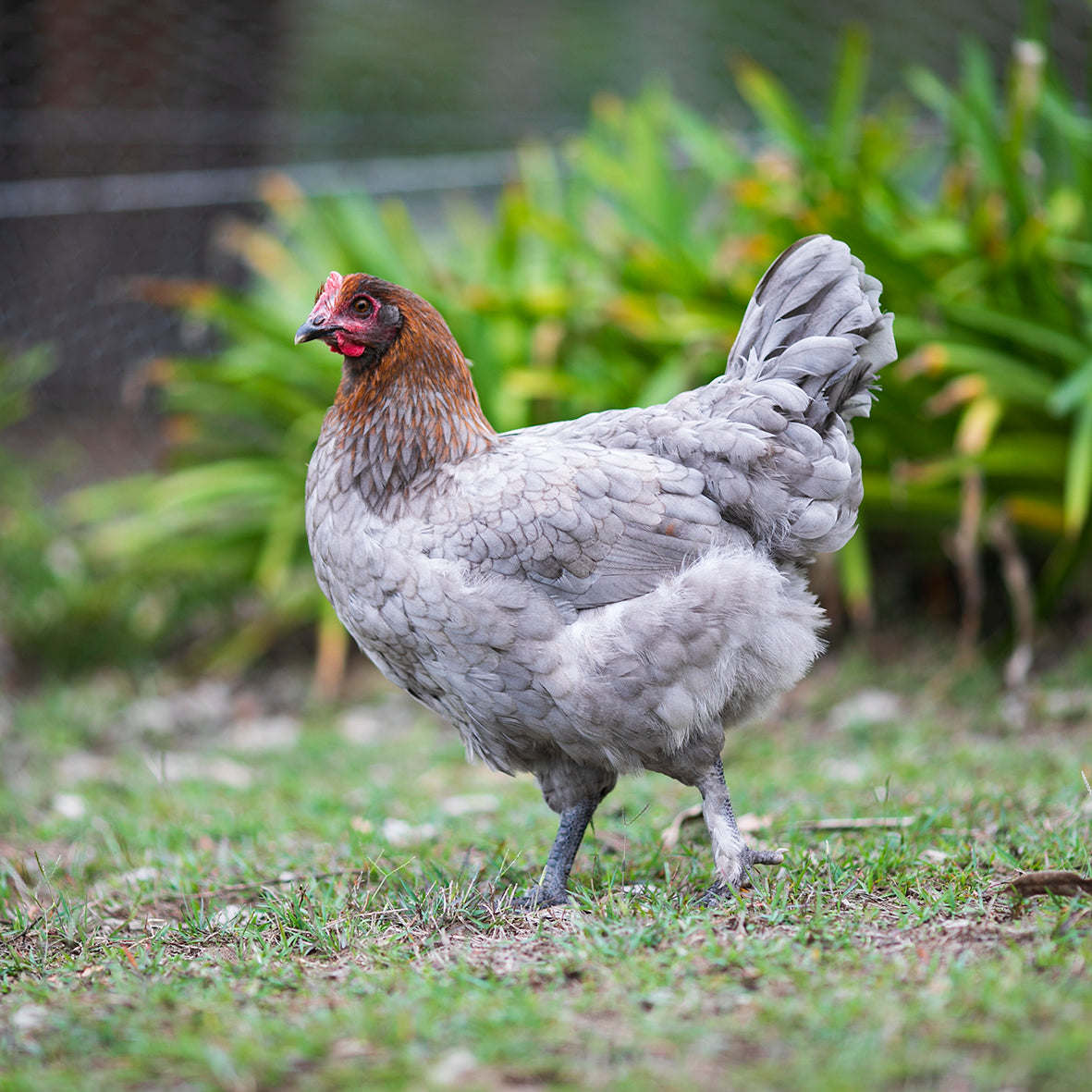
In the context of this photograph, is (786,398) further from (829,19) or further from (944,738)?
(829,19)

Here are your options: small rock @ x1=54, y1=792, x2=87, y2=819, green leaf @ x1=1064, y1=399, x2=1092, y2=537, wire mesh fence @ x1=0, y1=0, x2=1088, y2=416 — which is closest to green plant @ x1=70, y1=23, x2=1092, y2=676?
green leaf @ x1=1064, y1=399, x2=1092, y2=537

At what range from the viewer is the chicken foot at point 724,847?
2.46 m

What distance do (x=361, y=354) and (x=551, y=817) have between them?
1580 millimetres

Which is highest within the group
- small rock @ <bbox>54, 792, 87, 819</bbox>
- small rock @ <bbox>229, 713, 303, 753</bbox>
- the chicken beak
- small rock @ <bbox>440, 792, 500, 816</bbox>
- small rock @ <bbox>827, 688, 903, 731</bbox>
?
the chicken beak

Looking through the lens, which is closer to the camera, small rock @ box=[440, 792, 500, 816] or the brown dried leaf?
the brown dried leaf

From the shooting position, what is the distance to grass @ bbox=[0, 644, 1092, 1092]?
5.39ft

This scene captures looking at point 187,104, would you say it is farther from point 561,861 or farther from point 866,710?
point 561,861

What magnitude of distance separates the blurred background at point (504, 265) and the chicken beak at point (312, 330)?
2142 millimetres

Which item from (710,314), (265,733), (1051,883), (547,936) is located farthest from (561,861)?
(265,733)

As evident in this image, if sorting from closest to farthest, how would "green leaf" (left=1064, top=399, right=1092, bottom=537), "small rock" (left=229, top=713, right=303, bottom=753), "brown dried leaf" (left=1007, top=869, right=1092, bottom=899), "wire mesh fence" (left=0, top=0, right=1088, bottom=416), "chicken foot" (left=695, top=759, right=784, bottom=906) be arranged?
"brown dried leaf" (left=1007, top=869, right=1092, bottom=899)
"chicken foot" (left=695, top=759, right=784, bottom=906)
"green leaf" (left=1064, top=399, right=1092, bottom=537)
"small rock" (left=229, top=713, right=303, bottom=753)
"wire mesh fence" (left=0, top=0, right=1088, bottom=416)

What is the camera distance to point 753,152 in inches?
260

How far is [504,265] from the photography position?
5.57 m

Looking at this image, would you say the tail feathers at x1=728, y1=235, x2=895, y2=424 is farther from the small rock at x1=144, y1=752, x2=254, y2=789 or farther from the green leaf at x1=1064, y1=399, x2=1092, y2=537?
the small rock at x1=144, y1=752, x2=254, y2=789

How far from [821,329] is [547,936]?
5.11ft
